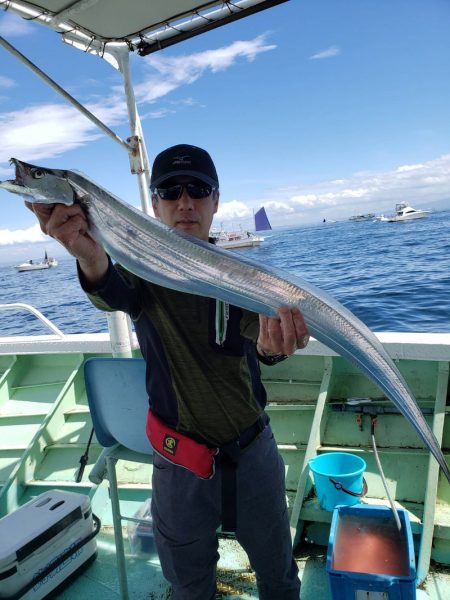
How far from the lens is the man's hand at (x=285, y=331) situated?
1792mm

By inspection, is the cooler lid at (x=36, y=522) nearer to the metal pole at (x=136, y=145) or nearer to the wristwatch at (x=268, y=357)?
the wristwatch at (x=268, y=357)

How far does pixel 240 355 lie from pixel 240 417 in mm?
326

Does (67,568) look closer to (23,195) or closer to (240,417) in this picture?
(240,417)

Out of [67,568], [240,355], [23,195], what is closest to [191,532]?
[240,355]

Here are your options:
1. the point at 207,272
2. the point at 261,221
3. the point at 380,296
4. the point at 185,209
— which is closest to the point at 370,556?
the point at 207,272

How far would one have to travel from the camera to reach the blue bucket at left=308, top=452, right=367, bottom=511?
3705 millimetres

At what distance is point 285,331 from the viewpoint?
1.80m

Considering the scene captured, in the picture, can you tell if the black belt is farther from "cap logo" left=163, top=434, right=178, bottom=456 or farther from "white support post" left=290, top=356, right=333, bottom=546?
"white support post" left=290, top=356, right=333, bottom=546

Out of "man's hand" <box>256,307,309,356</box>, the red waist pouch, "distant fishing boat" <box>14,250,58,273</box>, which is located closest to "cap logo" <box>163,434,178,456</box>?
the red waist pouch

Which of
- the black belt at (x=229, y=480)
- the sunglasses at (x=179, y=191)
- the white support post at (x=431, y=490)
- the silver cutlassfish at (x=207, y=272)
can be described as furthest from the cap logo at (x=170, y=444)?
the white support post at (x=431, y=490)

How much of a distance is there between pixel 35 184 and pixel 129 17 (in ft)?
8.37

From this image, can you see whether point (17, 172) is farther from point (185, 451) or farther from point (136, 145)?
point (136, 145)

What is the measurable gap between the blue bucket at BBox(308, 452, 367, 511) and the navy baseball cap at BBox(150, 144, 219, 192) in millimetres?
2639

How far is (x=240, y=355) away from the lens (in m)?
2.30
